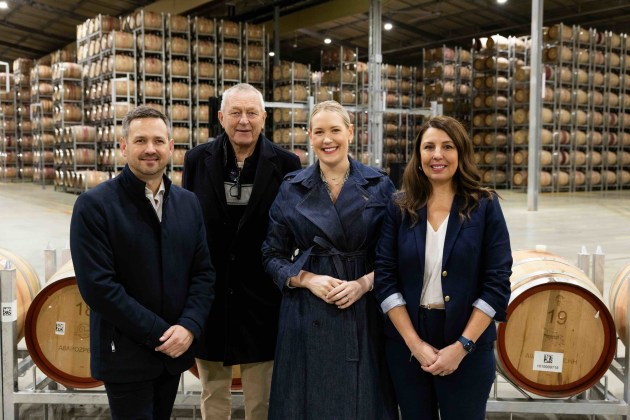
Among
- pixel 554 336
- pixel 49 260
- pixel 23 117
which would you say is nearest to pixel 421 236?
pixel 554 336

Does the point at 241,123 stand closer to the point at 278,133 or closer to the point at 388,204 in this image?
the point at 388,204

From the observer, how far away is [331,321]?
8.39 ft

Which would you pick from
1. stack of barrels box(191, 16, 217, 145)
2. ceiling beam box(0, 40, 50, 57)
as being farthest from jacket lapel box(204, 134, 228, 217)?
ceiling beam box(0, 40, 50, 57)

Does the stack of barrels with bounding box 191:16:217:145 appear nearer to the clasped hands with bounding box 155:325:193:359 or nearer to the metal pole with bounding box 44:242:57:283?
the metal pole with bounding box 44:242:57:283

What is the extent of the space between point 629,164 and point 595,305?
19436 mm

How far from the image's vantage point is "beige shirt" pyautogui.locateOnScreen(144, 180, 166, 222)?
8.18ft

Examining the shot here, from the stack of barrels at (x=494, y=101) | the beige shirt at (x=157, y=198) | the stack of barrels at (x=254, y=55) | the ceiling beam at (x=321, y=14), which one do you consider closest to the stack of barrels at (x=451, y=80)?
the stack of barrels at (x=494, y=101)

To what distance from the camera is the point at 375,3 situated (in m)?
16.8

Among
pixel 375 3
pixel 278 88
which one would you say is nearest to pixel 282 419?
pixel 375 3

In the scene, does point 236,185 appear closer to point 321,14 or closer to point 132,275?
point 132,275

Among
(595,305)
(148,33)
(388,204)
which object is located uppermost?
(148,33)

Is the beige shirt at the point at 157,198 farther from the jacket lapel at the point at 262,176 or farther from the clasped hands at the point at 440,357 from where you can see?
the clasped hands at the point at 440,357

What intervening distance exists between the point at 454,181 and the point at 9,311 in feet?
7.82

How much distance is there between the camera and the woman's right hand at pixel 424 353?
237 cm
